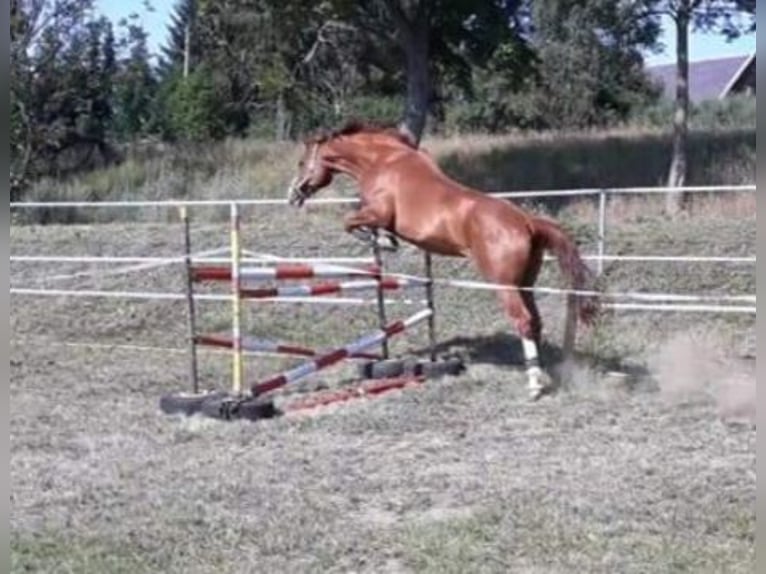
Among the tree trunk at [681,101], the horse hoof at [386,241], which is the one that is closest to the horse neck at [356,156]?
the horse hoof at [386,241]

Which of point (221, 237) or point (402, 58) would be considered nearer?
point (221, 237)

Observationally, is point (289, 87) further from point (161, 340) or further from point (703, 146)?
point (161, 340)

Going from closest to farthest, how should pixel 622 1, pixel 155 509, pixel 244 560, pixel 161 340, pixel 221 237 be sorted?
pixel 244 560
pixel 155 509
pixel 161 340
pixel 221 237
pixel 622 1

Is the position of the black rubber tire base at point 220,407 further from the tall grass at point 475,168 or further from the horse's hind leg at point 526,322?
the tall grass at point 475,168

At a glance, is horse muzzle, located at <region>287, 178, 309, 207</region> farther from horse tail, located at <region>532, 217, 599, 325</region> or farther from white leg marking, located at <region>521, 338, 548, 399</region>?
white leg marking, located at <region>521, 338, 548, 399</region>

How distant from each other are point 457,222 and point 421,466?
265 centimetres

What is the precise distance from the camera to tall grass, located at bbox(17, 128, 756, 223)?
20.8 meters

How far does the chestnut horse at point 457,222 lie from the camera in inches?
333

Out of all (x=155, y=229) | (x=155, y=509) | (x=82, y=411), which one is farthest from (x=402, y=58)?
(x=155, y=509)

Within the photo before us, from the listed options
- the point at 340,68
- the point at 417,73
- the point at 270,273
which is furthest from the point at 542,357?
the point at 340,68

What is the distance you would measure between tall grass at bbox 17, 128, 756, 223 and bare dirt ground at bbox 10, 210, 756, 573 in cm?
946

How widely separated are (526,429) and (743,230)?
7.08 meters

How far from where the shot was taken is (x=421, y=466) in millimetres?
6297

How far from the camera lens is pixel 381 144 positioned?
30.2ft
